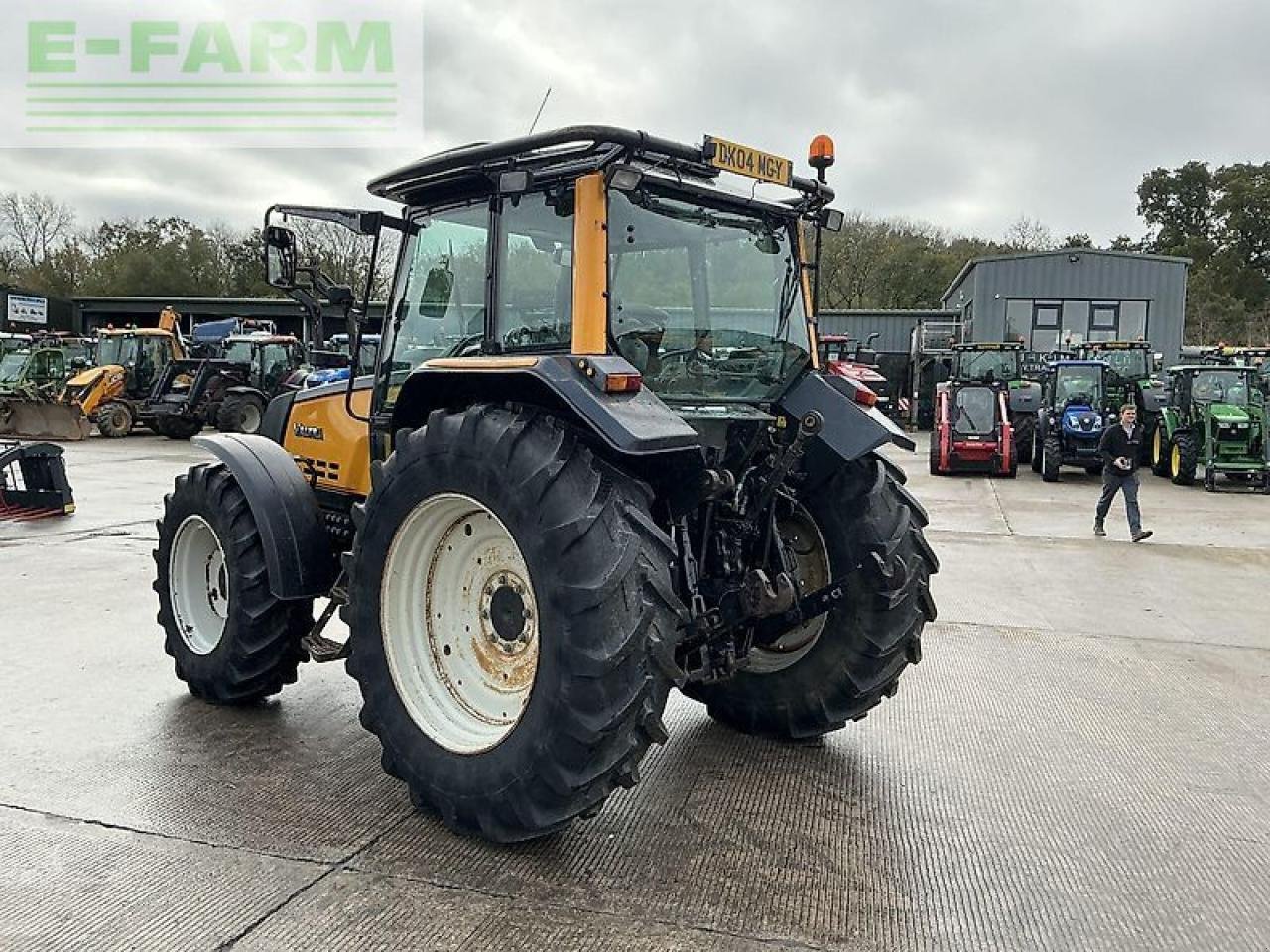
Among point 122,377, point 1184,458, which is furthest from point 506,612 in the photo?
point 122,377

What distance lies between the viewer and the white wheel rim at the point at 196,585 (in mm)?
4695

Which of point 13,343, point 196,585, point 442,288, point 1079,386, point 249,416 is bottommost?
point 196,585

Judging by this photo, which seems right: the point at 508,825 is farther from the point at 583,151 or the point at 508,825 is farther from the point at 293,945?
the point at 583,151

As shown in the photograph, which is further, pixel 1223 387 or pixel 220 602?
pixel 1223 387

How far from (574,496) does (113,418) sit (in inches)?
808

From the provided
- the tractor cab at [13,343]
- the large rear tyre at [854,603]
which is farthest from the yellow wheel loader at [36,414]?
the large rear tyre at [854,603]

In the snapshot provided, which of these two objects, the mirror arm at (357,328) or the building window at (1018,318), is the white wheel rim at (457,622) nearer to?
the mirror arm at (357,328)

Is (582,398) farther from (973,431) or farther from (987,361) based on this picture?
(987,361)

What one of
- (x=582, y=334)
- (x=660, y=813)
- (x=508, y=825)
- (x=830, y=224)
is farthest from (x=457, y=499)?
(x=830, y=224)

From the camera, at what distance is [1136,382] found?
18.3 m

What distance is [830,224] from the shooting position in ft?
13.9

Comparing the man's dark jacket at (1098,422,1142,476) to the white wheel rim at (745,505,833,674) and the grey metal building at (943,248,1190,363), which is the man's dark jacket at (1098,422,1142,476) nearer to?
the white wheel rim at (745,505,833,674)

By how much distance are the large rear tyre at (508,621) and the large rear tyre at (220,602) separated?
964 mm

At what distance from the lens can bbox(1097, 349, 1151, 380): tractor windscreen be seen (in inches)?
756
